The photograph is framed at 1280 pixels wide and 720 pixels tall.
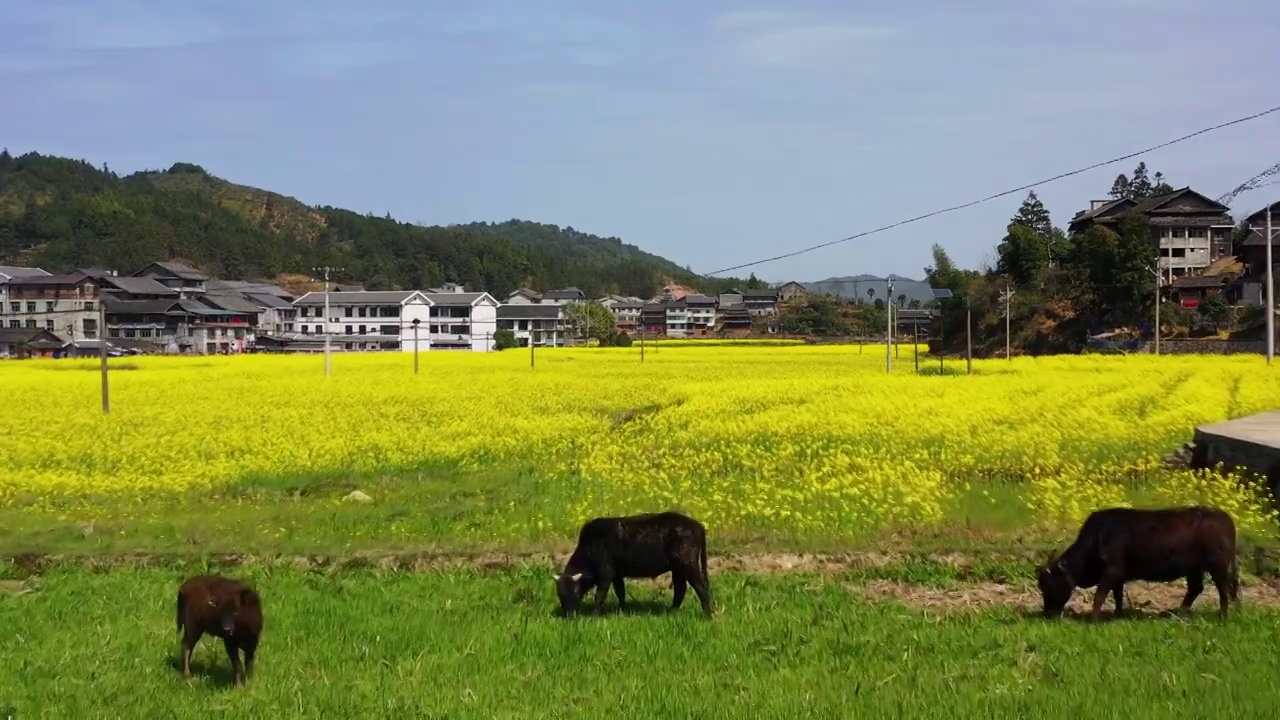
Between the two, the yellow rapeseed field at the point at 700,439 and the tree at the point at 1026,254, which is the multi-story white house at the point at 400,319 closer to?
the tree at the point at 1026,254

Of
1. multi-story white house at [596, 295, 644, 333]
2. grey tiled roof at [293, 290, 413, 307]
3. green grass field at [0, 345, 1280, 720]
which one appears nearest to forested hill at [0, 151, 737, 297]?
multi-story white house at [596, 295, 644, 333]

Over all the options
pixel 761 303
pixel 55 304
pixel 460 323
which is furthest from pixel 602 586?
pixel 761 303

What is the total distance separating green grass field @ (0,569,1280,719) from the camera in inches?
294

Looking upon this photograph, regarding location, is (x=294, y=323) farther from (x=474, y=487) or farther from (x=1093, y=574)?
(x=1093, y=574)

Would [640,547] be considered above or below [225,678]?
above

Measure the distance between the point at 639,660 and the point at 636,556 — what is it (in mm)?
1781

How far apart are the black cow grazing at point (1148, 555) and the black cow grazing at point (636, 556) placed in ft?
10.5

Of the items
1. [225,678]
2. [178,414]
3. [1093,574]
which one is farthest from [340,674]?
[178,414]

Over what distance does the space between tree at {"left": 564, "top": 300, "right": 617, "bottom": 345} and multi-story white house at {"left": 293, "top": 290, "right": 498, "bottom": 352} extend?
11.1 m

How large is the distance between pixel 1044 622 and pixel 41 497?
16.6 metres

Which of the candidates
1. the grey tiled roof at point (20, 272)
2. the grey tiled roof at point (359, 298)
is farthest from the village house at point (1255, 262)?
the grey tiled roof at point (20, 272)

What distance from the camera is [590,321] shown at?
127125mm

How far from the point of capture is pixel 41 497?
19.1 m

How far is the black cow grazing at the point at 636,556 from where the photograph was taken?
409 inches
